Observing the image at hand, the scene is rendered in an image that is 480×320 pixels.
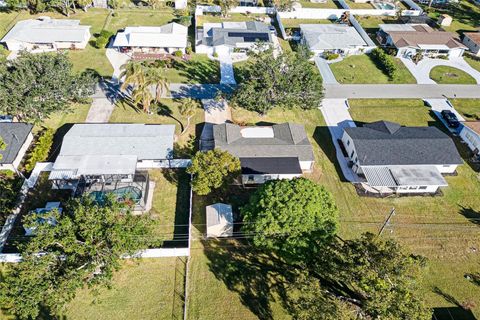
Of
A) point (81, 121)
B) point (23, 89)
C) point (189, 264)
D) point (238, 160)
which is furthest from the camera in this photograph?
point (81, 121)

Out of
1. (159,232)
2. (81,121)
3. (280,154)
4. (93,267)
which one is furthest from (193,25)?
(93,267)

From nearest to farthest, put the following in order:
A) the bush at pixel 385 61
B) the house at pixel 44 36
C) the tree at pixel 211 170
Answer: the tree at pixel 211 170, the bush at pixel 385 61, the house at pixel 44 36

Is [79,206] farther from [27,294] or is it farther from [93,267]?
[27,294]

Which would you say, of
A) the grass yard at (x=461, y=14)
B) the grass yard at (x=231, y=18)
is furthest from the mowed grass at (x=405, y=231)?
the grass yard at (x=461, y=14)

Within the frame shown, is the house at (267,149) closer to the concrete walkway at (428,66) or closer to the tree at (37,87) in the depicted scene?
the tree at (37,87)

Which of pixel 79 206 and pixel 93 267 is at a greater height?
pixel 79 206

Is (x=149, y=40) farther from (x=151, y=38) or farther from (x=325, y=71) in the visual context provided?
(x=325, y=71)

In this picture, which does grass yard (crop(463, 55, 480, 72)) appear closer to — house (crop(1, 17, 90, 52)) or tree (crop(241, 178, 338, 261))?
tree (crop(241, 178, 338, 261))
